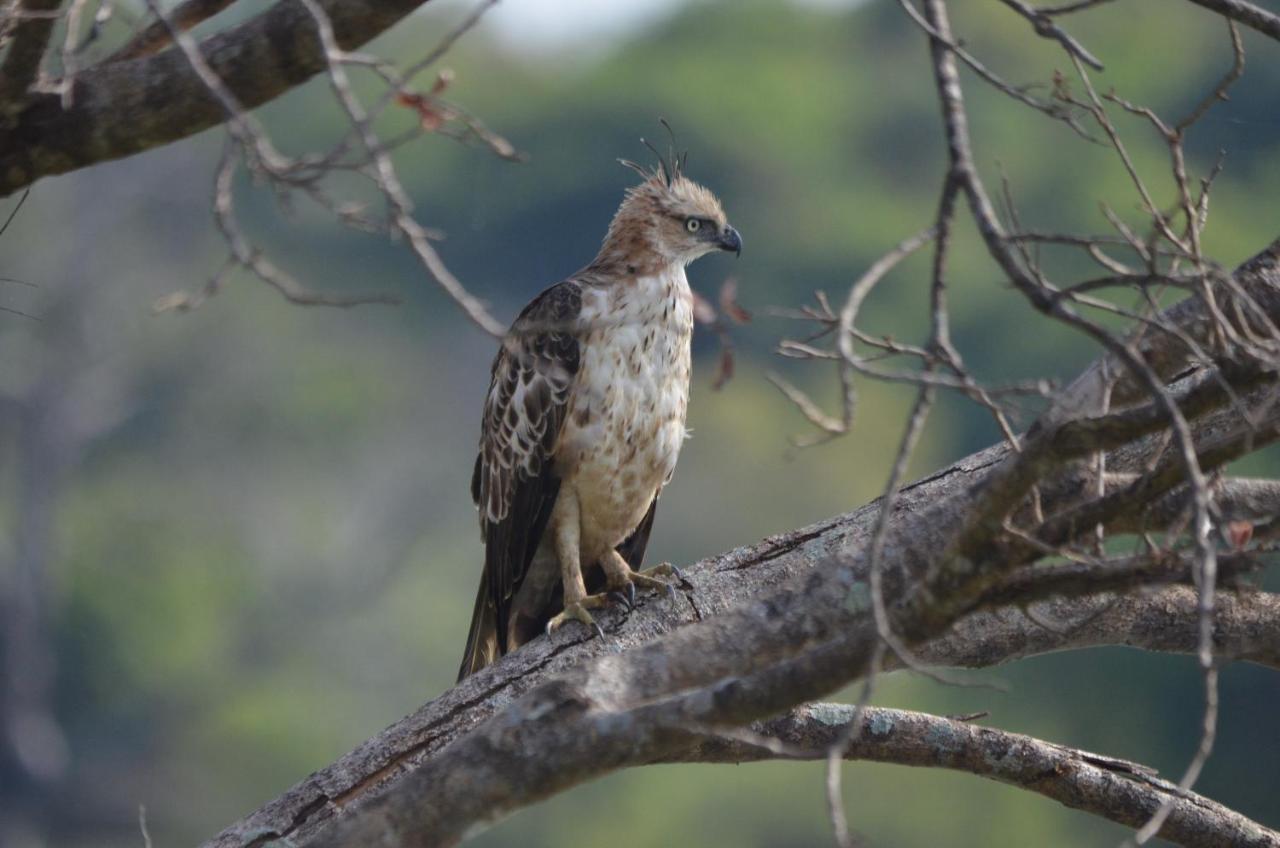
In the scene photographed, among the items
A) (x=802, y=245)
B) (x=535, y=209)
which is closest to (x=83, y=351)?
(x=535, y=209)

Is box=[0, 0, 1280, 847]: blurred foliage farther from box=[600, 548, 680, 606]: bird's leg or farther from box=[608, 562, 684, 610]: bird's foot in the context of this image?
box=[608, 562, 684, 610]: bird's foot

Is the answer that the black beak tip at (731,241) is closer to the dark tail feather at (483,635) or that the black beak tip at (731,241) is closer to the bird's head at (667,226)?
the bird's head at (667,226)

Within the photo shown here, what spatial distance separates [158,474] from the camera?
2728 centimetres

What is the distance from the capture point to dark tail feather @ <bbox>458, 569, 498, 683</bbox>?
5.18m

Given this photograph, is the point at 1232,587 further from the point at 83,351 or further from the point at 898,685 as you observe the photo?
the point at 83,351

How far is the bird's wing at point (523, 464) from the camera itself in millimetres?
5117

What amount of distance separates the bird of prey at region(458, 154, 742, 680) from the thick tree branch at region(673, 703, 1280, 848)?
0.99 metres

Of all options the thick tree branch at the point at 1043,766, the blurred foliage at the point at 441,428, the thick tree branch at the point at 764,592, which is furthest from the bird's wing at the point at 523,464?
the blurred foliage at the point at 441,428

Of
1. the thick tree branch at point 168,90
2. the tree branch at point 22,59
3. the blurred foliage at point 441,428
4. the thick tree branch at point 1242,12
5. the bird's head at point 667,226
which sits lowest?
the blurred foliage at point 441,428

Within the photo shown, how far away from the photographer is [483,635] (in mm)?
5207

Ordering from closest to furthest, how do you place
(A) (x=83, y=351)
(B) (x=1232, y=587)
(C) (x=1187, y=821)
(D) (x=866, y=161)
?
1. (B) (x=1232, y=587)
2. (C) (x=1187, y=821)
3. (A) (x=83, y=351)
4. (D) (x=866, y=161)

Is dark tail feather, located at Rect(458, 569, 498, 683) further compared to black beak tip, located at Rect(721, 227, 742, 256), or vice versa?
black beak tip, located at Rect(721, 227, 742, 256)

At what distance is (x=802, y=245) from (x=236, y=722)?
12732 mm

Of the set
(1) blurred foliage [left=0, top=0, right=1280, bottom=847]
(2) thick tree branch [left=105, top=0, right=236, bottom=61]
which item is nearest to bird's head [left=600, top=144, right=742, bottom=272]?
(2) thick tree branch [left=105, top=0, right=236, bottom=61]
